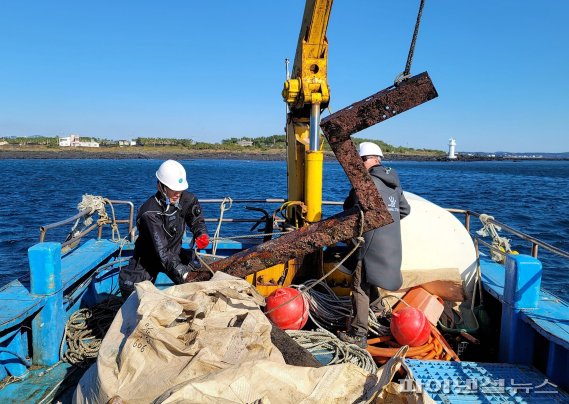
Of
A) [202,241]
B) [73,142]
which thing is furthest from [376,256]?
[73,142]

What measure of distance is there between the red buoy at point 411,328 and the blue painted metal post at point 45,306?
10.8 feet

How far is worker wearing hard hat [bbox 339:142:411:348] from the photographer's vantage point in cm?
427

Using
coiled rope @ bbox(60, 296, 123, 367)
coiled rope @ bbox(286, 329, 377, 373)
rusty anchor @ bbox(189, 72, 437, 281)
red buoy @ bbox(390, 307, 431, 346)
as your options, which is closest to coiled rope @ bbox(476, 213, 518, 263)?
red buoy @ bbox(390, 307, 431, 346)

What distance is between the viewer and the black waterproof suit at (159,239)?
4203mm

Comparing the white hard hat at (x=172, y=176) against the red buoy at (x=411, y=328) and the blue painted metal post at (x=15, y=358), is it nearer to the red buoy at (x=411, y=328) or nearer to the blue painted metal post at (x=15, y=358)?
the blue painted metal post at (x=15, y=358)

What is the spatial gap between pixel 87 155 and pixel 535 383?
11397 centimetres

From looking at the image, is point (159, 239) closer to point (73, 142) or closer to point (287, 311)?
point (287, 311)

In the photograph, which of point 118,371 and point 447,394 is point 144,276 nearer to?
point 118,371

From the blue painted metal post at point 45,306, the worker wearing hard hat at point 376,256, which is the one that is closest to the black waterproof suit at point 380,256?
the worker wearing hard hat at point 376,256

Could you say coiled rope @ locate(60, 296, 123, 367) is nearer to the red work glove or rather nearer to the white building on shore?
the red work glove

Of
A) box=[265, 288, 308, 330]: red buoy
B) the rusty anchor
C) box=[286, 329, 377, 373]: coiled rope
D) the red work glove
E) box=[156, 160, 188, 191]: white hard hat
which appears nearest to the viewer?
the rusty anchor

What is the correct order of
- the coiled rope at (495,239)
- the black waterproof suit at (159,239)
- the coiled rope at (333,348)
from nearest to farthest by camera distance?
1. the coiled rope at (333,348)
2. the black waterproof suit at (159,239)
3. the coiled rope at (495,239)

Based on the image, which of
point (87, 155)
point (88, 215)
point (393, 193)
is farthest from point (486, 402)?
point (87, 155)

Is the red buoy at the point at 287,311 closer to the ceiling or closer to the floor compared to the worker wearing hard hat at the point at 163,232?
closer to the floor
